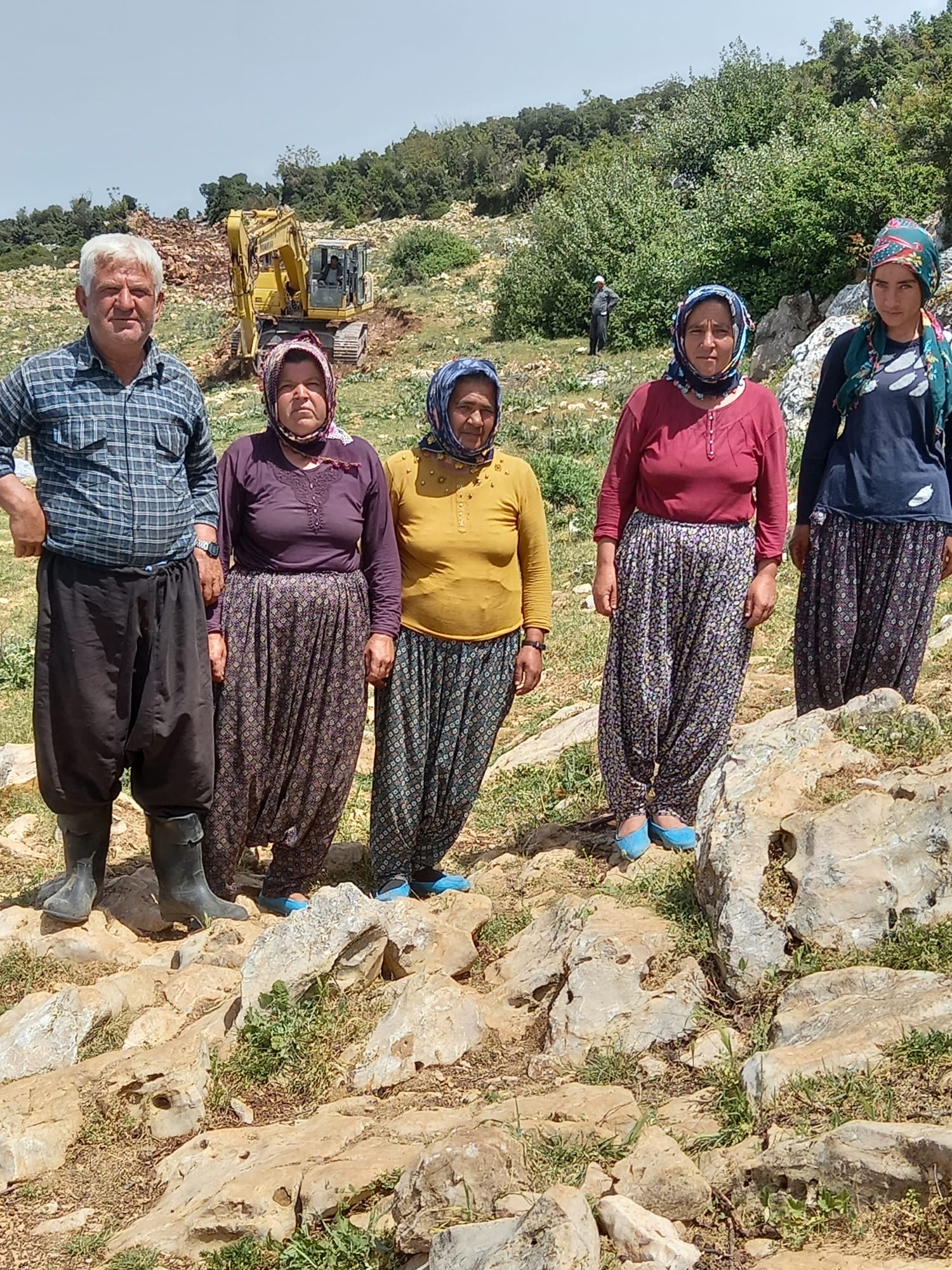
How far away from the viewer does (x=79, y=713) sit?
3.25 m

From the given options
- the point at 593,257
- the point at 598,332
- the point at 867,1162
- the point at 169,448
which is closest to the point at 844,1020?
the point at 867,1162

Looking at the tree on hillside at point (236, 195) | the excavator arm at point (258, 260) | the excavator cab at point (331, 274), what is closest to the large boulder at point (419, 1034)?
the excavator arm at point (258, 260)

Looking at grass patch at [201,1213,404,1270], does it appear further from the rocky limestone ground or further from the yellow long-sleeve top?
the yellow long-sleeve top

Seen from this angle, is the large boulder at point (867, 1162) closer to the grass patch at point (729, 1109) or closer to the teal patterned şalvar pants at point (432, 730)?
the grass patch at point (729, 1109)

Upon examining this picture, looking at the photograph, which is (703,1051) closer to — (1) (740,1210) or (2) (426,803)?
(1) (740,1210)

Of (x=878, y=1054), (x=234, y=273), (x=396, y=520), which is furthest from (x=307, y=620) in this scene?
(x=234, y=273)

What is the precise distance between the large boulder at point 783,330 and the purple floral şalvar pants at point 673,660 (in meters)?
11.5

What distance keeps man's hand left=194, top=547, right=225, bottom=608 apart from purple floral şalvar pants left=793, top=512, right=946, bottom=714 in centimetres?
182

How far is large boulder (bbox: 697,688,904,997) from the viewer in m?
2.67

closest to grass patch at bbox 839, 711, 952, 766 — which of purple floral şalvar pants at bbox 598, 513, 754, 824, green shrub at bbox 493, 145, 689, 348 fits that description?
purple floral şalvar pants at bbox 598, 513, 754, 824

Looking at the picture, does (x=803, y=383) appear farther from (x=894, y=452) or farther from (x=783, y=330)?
(x=894, y=452)

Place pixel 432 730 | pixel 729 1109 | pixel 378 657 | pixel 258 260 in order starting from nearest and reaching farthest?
pixel 729 1109 < pixel 378 657 < pixel 432 730 < pixel 258 260

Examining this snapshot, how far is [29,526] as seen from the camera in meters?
3.06

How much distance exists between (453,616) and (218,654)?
73 cm
